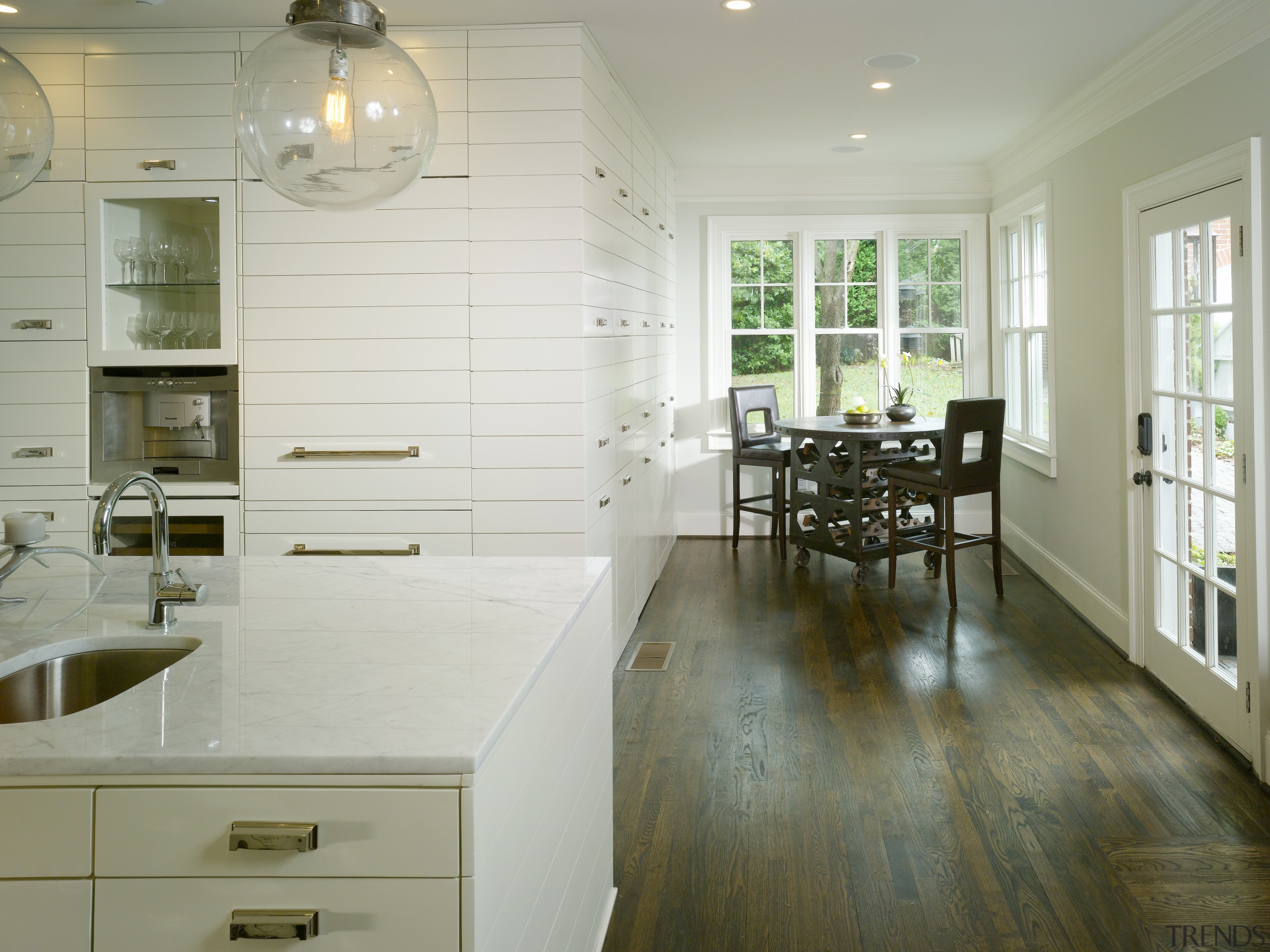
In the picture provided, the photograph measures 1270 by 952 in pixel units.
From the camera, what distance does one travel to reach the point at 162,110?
3.65 meters

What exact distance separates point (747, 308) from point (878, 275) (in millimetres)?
957

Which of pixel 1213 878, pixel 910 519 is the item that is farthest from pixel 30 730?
pixel 910 519

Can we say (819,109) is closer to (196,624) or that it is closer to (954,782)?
(954,782)

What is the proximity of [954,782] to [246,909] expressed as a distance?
7.88ft

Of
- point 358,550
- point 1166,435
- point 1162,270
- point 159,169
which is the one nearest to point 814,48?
point 1162,270

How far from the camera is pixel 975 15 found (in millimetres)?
3594

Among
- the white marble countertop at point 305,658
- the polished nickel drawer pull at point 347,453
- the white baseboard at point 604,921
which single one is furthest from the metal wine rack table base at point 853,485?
the white marble countertop at point 305,658

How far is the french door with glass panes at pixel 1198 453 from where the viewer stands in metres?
3.22

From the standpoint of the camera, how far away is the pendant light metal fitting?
135 cm

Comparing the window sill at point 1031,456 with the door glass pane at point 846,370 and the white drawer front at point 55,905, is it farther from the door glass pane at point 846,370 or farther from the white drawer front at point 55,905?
the white drawer front at point 55,905

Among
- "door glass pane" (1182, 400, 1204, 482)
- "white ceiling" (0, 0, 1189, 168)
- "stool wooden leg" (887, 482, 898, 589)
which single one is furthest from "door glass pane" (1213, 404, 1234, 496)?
"stool wooden leg" (887, 482, 898, 589)

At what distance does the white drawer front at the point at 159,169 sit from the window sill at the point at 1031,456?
161 inches

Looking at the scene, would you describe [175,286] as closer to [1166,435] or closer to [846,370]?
[1166,435]

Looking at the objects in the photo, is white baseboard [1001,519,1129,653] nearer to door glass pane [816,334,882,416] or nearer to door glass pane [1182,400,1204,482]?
door glass pane [1182,400,1204,482]
